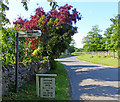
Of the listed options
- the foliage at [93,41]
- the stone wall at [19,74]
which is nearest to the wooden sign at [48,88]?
the stone wall at [19,74]

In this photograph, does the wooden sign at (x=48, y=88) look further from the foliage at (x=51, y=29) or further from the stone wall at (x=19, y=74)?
the foliage at (x=51, y=29)

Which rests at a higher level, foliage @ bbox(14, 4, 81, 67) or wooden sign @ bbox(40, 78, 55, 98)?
foliage @ bbox(14, 4, 81, 67)

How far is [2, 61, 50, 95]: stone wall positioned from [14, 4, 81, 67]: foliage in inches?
55.8

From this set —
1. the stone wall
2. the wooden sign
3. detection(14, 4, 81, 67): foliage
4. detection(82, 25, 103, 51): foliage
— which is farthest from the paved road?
detection(82, 25, 103, 51): foliage

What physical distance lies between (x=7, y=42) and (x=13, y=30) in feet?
2.28

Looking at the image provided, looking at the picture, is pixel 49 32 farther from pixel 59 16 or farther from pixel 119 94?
pixel 119 94

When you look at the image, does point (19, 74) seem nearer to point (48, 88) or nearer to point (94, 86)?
point (48, 88)

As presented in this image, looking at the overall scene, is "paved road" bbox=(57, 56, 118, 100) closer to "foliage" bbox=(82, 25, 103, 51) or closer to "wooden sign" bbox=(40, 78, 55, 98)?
"wooden sign" bbox=(40, 78, 55, 98)

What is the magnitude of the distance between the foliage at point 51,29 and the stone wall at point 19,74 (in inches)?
55.8

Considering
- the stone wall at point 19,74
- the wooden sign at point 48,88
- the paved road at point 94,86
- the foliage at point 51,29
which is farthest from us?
the foliage at point 51,29

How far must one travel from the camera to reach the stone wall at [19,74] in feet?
13.3

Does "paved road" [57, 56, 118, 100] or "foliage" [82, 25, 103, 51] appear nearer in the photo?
"paved road" [57, 56, 118, 100]

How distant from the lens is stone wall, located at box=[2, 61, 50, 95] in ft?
13.3

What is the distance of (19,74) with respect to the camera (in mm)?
5031
